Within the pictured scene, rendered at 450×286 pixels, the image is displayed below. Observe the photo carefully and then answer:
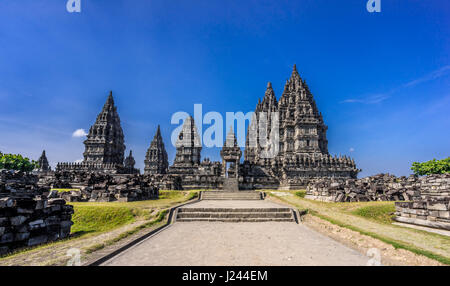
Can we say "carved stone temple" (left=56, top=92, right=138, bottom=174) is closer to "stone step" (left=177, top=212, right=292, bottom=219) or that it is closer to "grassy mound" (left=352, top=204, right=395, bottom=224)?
"stone step" (left=177, top=212, right=292, bottom=219)

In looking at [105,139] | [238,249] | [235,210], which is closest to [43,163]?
[105,139]

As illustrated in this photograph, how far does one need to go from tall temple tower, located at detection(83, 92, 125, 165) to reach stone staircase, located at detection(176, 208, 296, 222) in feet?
168

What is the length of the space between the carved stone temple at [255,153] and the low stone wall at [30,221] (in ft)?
52.0

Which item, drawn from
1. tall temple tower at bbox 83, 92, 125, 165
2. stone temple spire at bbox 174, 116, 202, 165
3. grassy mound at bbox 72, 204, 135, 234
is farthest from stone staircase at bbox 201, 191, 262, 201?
tall temple tower at bbox 83, 92, 125, 165

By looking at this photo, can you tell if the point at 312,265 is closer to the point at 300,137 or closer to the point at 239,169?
the point at 239,169

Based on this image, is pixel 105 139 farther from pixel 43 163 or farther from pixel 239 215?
pixel 239 215

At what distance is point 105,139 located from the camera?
53.7m

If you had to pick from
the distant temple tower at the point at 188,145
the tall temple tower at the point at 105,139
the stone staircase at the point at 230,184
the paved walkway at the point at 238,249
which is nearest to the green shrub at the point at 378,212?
the paved walkway at the point at 238,249

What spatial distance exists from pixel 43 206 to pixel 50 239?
1254 millimetres

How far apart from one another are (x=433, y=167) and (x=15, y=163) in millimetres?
85285

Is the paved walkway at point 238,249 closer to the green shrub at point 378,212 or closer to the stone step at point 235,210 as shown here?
the stone step at point 235,210

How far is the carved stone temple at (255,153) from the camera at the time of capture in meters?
27.9

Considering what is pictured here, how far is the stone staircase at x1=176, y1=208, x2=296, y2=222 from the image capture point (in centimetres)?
970
